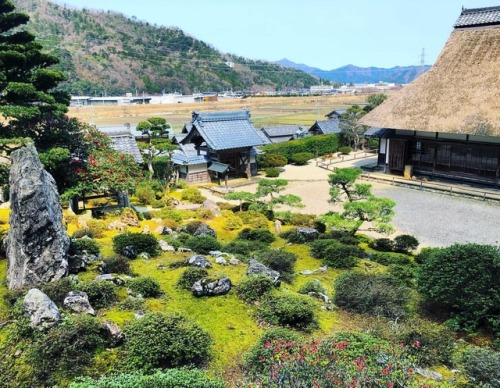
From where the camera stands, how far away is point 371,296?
921 cm

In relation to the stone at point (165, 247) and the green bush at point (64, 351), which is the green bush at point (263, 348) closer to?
the green bush at point (64, 351)

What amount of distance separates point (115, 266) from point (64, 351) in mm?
3978

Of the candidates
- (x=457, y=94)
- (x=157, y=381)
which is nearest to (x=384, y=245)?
(x=157, y=381)

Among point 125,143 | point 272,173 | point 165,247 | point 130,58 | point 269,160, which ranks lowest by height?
point 272,173

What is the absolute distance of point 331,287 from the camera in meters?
11.1

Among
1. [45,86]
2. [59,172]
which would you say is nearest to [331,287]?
[59,172]

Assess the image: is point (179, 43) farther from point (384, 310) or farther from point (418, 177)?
point (384, 310)

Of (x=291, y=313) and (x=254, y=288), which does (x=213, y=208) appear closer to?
(x=254, y=288)

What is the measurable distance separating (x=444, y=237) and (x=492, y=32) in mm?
18899

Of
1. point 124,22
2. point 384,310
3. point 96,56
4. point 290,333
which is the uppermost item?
point 124,22

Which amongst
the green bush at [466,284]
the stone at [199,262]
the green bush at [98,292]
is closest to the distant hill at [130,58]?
the stone at [199,262]

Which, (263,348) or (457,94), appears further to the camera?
(457,94)

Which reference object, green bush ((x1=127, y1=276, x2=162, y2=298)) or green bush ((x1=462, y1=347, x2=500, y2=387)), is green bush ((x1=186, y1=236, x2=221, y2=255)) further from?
green bush ((x1=462, y1=347, x2=500, y2=387))

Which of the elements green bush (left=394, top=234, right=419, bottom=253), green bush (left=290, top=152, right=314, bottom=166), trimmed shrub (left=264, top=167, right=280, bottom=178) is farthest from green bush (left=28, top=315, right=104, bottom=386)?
green bush (left=290, top=152, right=314, bottom=166)
